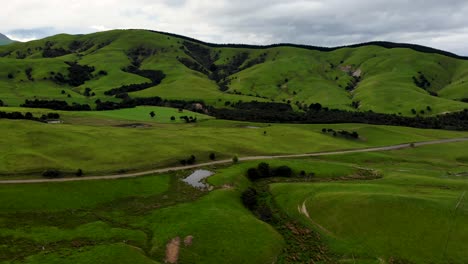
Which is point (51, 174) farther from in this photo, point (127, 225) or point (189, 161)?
point (189, 161)

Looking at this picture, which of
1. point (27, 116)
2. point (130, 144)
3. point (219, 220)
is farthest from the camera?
point (27, 116)

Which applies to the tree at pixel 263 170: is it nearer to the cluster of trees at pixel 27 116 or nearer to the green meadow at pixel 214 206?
the green meadow at pixel 214 206

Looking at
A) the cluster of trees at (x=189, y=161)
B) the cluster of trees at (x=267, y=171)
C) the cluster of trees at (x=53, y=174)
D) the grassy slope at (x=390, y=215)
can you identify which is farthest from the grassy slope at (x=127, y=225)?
the cluster of trees at (x=189, y=161)

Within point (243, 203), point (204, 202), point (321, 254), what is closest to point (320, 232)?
point (321, 254)

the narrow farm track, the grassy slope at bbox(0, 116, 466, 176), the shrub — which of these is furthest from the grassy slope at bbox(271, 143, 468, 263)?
the grassy slope at bbox(0, 116, 466, 176)

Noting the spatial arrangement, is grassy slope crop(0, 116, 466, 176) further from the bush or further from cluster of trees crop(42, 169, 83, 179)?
the bush

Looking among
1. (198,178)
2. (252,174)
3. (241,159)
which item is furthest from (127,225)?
(241,159)
